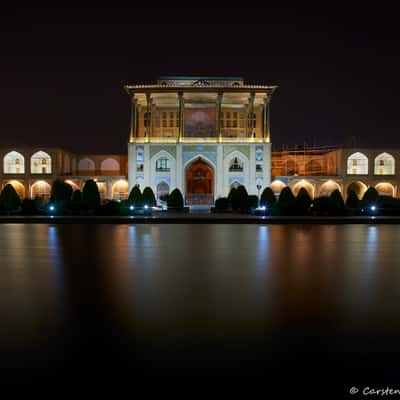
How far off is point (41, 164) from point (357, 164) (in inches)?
1161

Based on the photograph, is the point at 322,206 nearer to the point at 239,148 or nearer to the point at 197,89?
the point at 239,148

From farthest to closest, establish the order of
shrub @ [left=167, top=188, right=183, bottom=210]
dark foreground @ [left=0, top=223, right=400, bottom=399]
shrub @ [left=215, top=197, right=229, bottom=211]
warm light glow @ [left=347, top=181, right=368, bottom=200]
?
warm light glow @ [left=347, top=181, right=368, bottom=200] < shrub @ [left=167, top=188, right=183, bottom=210] < shrub @ [left=215, top=197, right=229, bottom=211] < dark foreground @ [left=0, top=223, right=400, bottom=399]

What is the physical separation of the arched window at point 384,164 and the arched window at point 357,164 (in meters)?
1.07

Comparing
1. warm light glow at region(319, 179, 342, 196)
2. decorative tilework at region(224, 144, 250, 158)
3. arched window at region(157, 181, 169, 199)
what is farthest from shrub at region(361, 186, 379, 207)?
arched window at region(157, 181, 169, 199)

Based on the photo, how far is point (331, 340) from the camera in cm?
384

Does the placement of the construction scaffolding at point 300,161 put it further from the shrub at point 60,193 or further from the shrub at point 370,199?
the shrub at point 60,193

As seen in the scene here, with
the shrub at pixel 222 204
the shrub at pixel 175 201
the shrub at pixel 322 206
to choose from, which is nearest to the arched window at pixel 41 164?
the shrub at pixel 175 201

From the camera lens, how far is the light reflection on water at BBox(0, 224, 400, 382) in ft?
13.6

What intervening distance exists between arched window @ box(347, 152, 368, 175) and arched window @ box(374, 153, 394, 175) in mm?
1065

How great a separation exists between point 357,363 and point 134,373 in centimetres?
173

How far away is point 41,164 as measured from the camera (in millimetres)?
40094

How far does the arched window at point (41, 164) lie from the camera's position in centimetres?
3985

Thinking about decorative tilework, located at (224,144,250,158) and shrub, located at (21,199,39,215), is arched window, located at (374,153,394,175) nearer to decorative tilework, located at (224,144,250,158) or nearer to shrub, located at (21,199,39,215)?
decorative tilework, located at (224,144,250,158)

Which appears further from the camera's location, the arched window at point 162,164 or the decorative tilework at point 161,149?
the arched window at point 162,164
